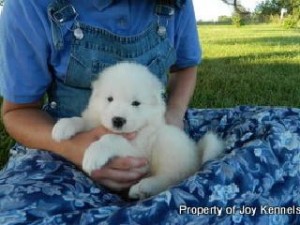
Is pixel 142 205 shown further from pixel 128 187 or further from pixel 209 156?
pixel 209 156

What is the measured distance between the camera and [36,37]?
203 centimetres

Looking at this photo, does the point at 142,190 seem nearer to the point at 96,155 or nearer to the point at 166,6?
the point at 96,155

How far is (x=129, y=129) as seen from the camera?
6.04 ft

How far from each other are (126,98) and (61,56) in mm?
361

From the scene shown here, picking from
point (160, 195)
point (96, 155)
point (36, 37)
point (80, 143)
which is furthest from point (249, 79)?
point (160, 195)

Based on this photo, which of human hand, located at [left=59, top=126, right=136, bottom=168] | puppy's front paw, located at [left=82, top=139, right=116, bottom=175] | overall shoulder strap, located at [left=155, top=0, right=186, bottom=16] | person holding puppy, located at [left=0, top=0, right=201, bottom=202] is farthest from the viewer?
overall shoulder strap, located at [left=155, top=0, right=186, bottom=16]

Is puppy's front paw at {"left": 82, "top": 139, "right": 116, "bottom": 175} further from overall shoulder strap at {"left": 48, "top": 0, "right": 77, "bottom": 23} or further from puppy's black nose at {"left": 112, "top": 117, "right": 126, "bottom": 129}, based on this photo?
overall shoulder strap at {"left": 48, "top": 0, "right": 77, "bottom": 23}

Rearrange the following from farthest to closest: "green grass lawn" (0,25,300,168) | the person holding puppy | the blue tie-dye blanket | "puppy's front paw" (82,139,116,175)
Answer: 1. "green grass lawn" (0,25,300,168)
2. the person holding puppy
3. "puppy's front paw" (82,139,116,175)
4. the blue tie-dye blanket

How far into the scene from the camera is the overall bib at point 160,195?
1585 mm

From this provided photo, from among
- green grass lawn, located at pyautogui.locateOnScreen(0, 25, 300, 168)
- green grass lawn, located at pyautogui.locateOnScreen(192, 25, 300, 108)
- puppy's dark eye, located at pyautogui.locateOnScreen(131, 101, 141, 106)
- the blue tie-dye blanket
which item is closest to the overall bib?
the blue tie-dye blanket

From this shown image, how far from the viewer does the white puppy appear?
1804 mm

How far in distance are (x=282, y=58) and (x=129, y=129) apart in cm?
645

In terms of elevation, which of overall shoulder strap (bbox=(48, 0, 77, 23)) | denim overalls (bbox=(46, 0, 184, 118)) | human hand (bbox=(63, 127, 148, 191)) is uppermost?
overall shoulder strap (bbox=(48, 0, 77, 23))

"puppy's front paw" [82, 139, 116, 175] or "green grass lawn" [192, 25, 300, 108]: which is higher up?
"puppy's front paw" [82, 139, 116, 175]
